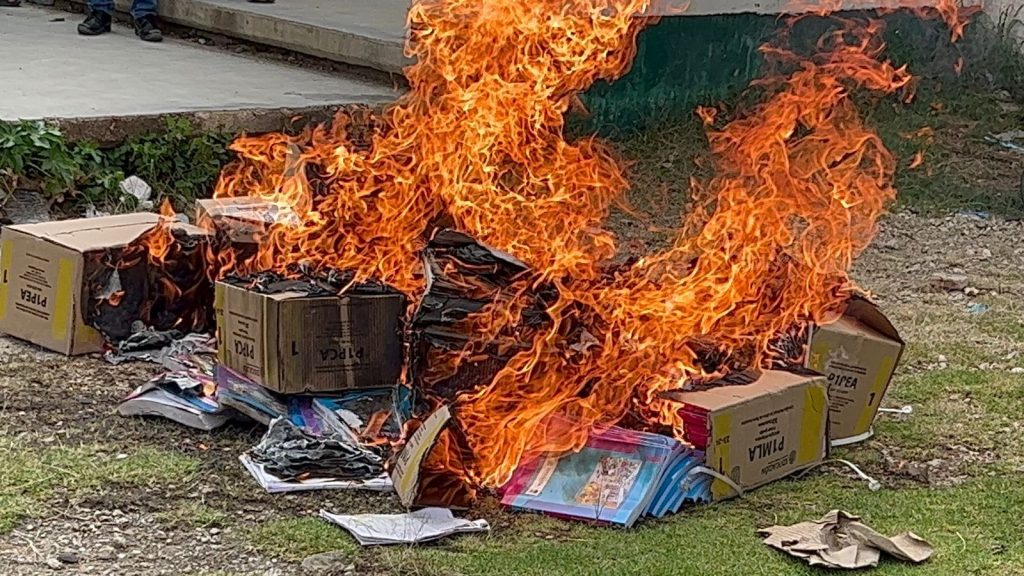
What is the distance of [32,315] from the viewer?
573 cm

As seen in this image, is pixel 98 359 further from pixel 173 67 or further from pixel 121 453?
pixel 173 67

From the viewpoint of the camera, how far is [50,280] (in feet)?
18.7

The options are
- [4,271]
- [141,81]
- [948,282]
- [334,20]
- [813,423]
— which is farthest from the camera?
[334,20]

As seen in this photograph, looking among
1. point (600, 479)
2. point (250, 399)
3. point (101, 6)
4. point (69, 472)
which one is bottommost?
point (69, 472)

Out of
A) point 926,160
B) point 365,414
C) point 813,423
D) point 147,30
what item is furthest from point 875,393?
point 147,30

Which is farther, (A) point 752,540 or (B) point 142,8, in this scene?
(B) point 142,8

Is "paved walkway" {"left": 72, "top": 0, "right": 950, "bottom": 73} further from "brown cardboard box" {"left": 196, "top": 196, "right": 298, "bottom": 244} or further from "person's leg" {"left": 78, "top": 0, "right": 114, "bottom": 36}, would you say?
"brown cardboard box" {"left": 196, "top": 196, "right": 298, "bottom": 244}

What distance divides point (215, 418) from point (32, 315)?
1313 mm

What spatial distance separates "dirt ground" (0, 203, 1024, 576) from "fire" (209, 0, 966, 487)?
480 mm

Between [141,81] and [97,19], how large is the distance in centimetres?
211

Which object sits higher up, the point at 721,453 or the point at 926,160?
the point at 721,453

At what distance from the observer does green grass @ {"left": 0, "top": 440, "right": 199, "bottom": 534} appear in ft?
13.7

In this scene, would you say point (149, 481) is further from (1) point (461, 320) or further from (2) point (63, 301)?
(2) point (63, 301)

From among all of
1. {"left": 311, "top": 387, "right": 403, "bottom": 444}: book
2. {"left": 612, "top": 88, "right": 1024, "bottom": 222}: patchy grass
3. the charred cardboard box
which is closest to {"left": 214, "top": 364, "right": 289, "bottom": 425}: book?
{"left": 311, "top": 387, "right": 403, "bottom": 444}: book
